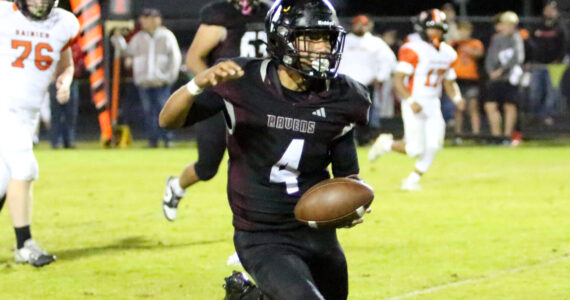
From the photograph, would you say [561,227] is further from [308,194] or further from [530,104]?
[530,104]

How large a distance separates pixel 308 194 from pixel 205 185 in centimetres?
774

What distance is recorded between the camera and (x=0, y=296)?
6195mm

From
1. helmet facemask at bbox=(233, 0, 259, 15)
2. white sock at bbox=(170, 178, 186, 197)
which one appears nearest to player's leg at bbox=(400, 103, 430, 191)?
white sock at bbox=(170, 178, 186, 197)

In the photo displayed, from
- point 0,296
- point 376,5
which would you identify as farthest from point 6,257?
point 376,5

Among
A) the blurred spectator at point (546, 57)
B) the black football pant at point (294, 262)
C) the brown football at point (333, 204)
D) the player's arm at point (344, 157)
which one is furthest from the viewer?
the blurred spectator at point (546, 57)

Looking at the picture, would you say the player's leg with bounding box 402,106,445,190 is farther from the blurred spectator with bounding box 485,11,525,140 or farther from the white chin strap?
the white chin strap

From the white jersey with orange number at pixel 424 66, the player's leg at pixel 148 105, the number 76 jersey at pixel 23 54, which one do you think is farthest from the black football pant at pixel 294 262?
the player's leg at pixel 148 105

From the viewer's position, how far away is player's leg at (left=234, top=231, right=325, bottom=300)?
4.26 meters

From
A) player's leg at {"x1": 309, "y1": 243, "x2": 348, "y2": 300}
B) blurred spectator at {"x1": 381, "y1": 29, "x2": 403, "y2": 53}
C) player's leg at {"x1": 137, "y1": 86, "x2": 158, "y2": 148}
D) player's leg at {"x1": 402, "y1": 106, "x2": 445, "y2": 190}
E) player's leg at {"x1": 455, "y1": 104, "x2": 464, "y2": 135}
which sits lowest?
player's leg at {"x1": 455, "y1": 104, "x2": 464, "y2": 135}

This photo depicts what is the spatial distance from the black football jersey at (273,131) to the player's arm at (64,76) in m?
2.95

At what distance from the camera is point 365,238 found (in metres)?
8.21

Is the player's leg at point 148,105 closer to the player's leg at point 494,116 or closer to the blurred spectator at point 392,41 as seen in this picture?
the blurred spectator at point 392,41

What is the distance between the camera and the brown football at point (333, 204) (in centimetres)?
447

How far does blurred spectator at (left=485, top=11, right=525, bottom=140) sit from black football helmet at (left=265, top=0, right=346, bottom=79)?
43.9 feet
